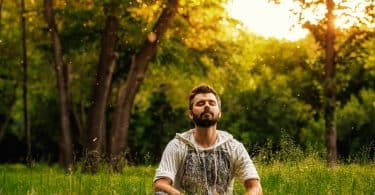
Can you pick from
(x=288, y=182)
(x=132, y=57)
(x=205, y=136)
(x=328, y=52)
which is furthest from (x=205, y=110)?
(x=132, y=57)

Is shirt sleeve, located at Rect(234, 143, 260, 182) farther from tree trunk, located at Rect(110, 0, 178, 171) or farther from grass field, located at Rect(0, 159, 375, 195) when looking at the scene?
tree trunk, located at Rect(110, 0, 178, 171)

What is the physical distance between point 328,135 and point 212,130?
15.7 meters

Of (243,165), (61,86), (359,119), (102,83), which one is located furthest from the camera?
(359,119)

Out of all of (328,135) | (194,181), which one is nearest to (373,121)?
(328,135)

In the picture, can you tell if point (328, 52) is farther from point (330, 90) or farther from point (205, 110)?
point (205, 110)

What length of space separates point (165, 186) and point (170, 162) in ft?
0.79

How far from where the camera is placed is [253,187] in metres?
6.34

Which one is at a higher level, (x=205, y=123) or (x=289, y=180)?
(x=205, y=123)

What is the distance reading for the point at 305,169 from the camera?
1016cm

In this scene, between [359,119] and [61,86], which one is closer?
[61,86]

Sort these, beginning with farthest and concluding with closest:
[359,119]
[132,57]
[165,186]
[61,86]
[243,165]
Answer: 1. [359,119]
2. [132,57]
3. [61,86]
4. [243,165]
5. [165,186]

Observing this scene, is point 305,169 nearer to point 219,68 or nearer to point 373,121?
point 219,68

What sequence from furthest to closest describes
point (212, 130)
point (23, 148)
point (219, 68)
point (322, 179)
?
point (23, 148), point (219, 68), point (322, 179), point (212, 130)

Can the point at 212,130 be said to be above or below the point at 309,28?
below
